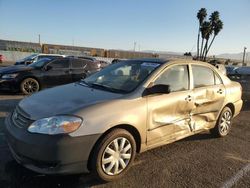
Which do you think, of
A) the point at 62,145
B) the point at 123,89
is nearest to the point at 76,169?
the point at 62,145

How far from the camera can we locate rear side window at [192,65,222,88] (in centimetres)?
494

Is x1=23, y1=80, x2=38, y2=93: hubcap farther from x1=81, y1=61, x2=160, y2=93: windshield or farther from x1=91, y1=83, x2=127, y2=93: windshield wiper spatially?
x1=91, y1=83, x2=127, y2=93: windshield wiper

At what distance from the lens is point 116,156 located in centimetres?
357

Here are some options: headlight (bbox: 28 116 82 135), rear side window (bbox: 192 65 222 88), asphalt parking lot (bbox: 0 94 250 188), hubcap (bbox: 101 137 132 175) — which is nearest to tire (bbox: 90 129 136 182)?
hubcap (bbox: 101 137 132 175)

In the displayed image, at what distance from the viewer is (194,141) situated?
537 cm

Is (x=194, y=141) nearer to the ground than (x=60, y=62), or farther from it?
nearer to the ground

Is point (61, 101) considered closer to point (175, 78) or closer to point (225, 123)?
point (175, 78)

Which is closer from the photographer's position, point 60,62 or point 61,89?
point 61,89

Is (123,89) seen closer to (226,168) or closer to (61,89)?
(61,89)

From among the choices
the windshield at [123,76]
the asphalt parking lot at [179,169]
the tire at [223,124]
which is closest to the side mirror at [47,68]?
the asphalt parking lot at [179,169]

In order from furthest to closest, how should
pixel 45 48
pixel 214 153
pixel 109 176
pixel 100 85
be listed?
pixel 45 48, pixel 214 153, pixel 100 85, pixel 109 176

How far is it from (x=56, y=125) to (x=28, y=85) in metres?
6.65

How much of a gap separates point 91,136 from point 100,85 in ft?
4.20

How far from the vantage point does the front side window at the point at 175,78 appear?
14.3 ft
